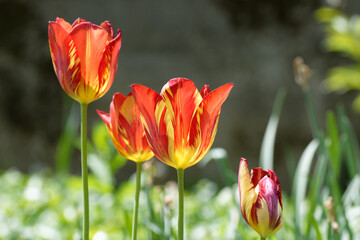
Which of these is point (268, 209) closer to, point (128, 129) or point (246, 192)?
point (246, 192)

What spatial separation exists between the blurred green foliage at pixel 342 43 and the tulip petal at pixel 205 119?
3.56m

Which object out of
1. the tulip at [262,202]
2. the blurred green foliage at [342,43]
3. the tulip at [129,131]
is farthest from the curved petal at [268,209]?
the blurred green foliage at [342,43]

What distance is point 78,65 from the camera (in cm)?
52

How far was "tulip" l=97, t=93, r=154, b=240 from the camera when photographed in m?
0.55

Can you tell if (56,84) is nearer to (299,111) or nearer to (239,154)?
(239,154)

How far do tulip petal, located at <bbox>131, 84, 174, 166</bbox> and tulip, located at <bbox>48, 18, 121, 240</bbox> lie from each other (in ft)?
0.22

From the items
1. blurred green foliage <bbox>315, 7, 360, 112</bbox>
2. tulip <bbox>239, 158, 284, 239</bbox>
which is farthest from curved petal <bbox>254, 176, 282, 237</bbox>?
blurred green foliage <bbox>315, 7, 360, 112</bbox>

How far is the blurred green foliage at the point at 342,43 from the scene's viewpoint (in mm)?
3891

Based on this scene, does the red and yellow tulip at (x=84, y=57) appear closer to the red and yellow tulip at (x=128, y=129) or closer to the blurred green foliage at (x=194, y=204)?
the red and yellow tulip at (x=128, y=129)

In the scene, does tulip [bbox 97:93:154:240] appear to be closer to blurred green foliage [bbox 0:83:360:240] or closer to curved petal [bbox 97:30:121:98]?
curved petal [bbox 97:30:121:98]

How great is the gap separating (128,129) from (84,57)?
0.30 ft

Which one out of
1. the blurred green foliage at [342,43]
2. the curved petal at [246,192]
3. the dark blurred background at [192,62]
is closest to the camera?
the curved petal at [246,192]

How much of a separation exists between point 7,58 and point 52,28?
3.90 m

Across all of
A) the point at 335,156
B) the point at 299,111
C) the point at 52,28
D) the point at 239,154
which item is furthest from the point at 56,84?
the point at 52,28
